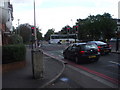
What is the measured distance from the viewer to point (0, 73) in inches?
→ 298

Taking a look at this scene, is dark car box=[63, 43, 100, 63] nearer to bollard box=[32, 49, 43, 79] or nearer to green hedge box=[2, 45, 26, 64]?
green hedge box=[2, 45, 26, 64]

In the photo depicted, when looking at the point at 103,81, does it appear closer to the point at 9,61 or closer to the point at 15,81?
the point at 15,81

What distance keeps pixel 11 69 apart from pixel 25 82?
295 cm

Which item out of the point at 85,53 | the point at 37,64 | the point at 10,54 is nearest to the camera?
the point at 37,64

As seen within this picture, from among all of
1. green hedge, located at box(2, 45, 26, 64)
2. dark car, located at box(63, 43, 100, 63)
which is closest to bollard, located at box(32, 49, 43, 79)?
green hedge, located at box(2, 45, 26, 64)

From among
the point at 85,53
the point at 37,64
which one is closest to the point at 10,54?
the point at 37,64

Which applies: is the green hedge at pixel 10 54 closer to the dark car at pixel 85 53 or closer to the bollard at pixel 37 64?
the bollard at pixel 37 64

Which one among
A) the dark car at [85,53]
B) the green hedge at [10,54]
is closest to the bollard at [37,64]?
the green hedge at [10,54]

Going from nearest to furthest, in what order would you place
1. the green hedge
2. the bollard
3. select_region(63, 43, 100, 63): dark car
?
the bollard → the green hedge → select_region(63, 43, 100, 63): dark car

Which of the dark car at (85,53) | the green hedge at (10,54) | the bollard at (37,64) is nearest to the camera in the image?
the bollard at (37,64)

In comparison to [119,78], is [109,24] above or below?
above

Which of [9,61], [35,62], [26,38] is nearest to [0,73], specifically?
[9,61]

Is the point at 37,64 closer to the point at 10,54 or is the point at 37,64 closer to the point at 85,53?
the point at 10,54

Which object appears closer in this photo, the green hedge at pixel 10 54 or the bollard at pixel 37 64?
the bollard at pixel 37 64
